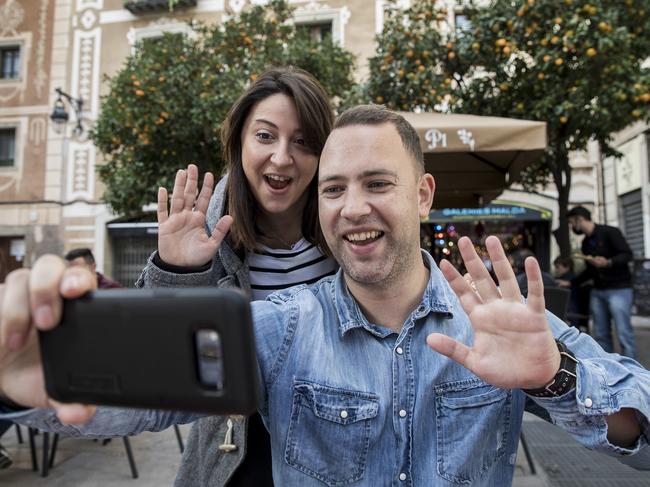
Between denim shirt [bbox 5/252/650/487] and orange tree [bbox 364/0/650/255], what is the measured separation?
5.51 m

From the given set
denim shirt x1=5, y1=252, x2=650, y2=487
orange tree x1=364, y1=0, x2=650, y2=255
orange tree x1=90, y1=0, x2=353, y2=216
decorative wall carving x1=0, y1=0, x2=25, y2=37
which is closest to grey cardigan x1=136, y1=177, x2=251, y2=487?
denim shirt x1=5, y1=252, x2=650, y2=487

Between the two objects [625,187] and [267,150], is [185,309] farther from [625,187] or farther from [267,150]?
[625,187]

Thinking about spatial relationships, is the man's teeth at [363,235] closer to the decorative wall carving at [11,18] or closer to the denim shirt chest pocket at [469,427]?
the denim shirt chest pocket at [469,427]

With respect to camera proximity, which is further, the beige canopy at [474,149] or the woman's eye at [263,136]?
the beige canopy at [474,149]

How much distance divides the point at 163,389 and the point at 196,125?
8909 millimetres

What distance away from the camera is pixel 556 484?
10.4 ft

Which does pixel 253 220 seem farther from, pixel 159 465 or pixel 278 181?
pixel 159 465

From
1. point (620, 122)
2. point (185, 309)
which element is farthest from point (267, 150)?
point (620, 122)

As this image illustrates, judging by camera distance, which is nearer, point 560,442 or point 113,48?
point 560,442

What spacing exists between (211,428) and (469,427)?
2.60 feet

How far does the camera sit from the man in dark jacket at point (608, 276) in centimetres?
565

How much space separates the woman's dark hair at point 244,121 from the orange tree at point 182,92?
686 cm

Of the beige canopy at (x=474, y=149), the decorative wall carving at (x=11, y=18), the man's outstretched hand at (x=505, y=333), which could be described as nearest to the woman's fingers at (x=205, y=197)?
the man's outstretched hand at (x=505, y=333)

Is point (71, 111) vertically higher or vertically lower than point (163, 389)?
higher
